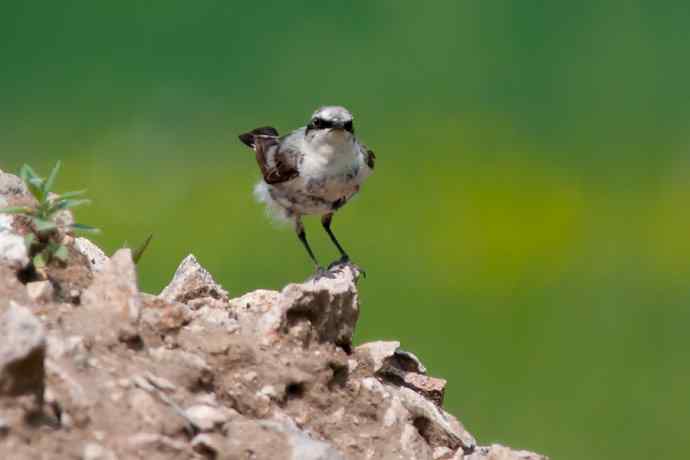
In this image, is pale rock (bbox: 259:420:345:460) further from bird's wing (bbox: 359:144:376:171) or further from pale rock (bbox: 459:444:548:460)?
bird's wing (bbox: 359:144:376:171)

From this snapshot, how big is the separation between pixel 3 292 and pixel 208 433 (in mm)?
871

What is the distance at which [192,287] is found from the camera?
5.64 metres

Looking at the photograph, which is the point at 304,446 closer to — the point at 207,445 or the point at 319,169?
the point at 207,445

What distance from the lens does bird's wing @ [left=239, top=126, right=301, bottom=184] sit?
→ 318 inches

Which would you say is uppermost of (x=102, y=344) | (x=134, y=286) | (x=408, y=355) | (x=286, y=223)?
(x=286, y=223)

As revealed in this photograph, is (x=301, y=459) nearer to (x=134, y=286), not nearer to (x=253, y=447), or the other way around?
(x=253, y=447)

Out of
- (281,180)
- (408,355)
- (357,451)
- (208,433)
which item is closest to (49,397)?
(208,433)

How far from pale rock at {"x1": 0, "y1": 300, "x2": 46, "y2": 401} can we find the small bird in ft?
12.8

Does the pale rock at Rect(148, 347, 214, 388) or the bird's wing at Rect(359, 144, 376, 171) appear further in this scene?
the bird's wing at Rect(359, 144, 376, 171)

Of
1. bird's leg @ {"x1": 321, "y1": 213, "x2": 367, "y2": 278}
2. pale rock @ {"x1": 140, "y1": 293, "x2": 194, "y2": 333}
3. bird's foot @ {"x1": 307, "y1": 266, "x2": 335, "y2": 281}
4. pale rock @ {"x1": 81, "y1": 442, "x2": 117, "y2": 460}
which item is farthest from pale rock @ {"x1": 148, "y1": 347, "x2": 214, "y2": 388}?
bird's leg @ {"x1": 321, "y1": 213, "x2": 367, "y2": 278}

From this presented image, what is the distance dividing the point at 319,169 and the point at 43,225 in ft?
10.9

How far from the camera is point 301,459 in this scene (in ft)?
Answer: 13.9

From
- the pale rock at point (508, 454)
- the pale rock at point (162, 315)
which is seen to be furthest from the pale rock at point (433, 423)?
the pale rock at point (162, 315)

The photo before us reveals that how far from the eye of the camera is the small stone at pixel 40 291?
454 cm
